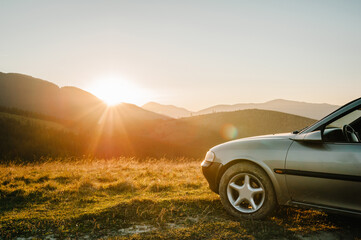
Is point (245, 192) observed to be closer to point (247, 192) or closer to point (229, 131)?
point (247, 192)

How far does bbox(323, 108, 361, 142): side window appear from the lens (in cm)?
343

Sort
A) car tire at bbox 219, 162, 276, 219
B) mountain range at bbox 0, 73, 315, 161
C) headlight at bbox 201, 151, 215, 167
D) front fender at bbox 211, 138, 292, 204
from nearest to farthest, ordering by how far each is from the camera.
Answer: front fender at bbox 211, 138, 292, 204, car tire at bbox 219, 162, 276, 219, headlight at bbox 201, 151, 215, 167, mountain range at bbox 0, 73, 315, 161

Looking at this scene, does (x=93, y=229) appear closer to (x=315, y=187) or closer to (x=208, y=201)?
(x=208, y=201)

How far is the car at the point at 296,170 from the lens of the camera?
10.3 ft

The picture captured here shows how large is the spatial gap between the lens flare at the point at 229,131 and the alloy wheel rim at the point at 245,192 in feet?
218

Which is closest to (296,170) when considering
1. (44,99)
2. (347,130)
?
(347,130)

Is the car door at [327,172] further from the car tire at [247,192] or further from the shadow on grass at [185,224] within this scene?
the shadow on grass at [185,224]

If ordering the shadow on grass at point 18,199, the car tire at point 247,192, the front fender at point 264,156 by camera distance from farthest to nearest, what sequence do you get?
the shadow on grass at point 18,199 < the car tire at point 247,192 < the front fender at point 264,156

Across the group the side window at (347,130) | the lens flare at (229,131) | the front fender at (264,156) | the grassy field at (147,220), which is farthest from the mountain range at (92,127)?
the side window at (347,130)

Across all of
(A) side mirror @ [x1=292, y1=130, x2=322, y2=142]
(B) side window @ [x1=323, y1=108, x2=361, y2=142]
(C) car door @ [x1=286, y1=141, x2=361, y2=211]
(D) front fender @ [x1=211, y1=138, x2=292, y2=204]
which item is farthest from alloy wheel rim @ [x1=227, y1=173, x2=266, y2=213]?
(B) side window @ [x1=323, y1=108, x2=361, y2=142]

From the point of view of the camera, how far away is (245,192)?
3.88 metres

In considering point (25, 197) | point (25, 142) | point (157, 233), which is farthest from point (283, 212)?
point (25, 142)

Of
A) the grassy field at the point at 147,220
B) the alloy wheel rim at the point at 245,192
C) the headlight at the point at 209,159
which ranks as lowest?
the grassy field at the point at 147,220

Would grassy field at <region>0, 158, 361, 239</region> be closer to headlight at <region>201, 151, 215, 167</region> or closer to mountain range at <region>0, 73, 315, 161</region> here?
headlight at <region>201, 151, 215, 167</region>
